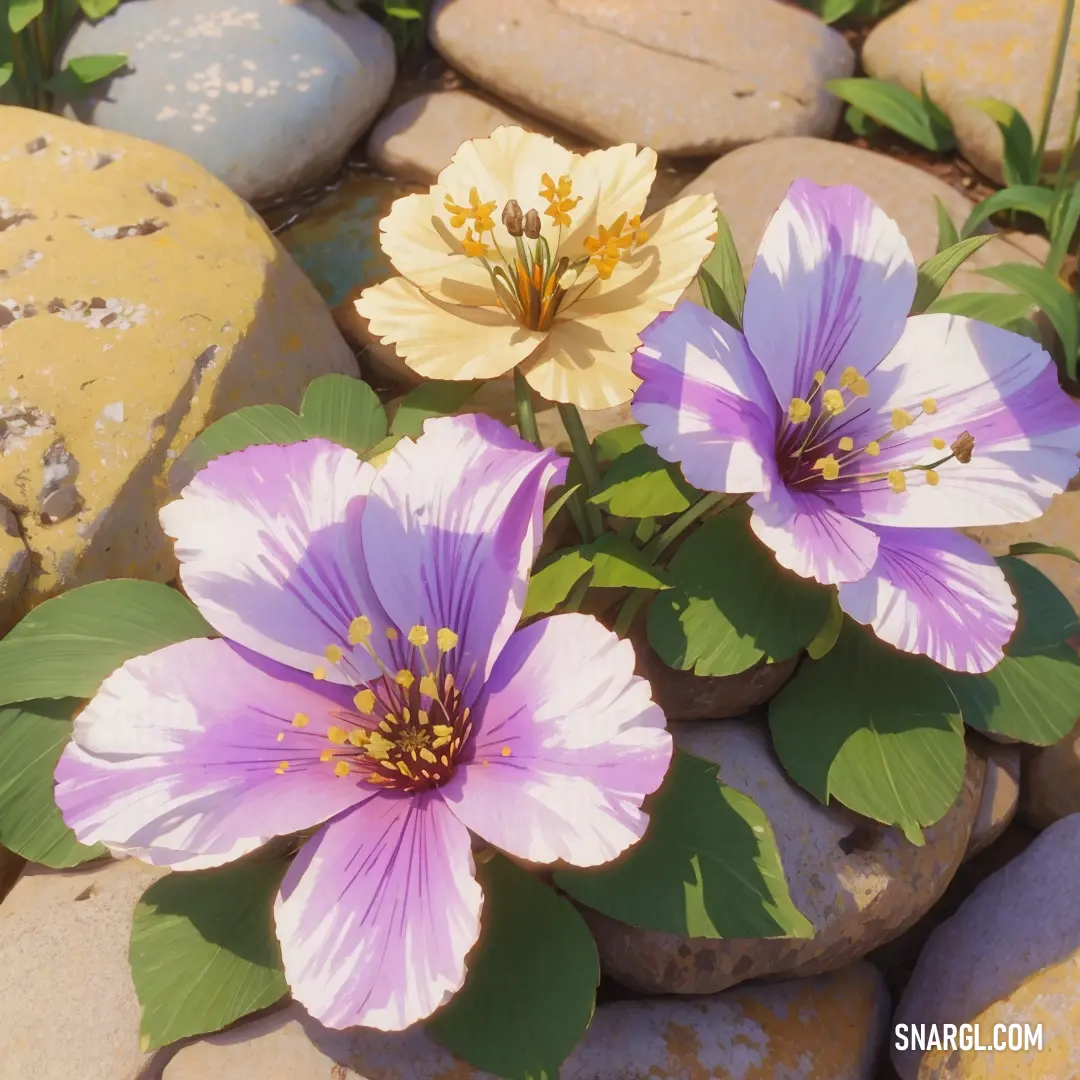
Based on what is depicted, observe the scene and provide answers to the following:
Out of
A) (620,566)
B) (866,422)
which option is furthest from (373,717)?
(866,422)

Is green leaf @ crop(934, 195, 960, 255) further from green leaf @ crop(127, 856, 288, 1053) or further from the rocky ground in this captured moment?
green leaf @ crop(127, 856, 288, 1053)

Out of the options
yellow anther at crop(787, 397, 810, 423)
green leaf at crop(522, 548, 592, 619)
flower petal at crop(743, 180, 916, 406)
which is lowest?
green leaf at crop(522, 548, 592, 619)

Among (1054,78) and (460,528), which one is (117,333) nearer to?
(460,528)

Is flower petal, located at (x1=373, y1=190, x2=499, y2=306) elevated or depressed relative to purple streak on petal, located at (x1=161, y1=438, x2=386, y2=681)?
elevated

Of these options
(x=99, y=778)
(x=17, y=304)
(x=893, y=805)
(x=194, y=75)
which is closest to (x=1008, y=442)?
(x=893, y=805)

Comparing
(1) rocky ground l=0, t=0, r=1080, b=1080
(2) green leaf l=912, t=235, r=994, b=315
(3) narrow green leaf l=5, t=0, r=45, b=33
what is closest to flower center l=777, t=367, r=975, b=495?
(2) green leaf l=912, t=235, r=994, b=315

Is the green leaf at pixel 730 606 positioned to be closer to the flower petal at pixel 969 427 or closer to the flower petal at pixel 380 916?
the flower petal at pixel 969 427
